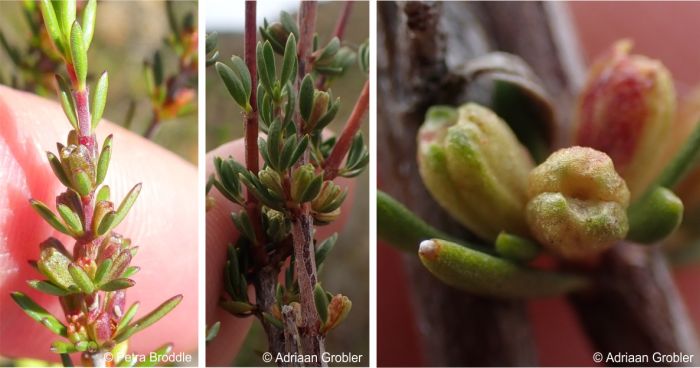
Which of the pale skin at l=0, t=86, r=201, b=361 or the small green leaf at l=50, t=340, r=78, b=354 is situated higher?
the pale skin at l=0, t=86, r=201, b=361

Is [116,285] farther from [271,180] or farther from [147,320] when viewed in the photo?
[271,180]

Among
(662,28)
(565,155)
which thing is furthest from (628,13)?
(565,155)

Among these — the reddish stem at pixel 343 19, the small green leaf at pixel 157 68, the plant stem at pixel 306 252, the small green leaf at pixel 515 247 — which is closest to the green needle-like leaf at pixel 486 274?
the small green leaf at pixel 515 247

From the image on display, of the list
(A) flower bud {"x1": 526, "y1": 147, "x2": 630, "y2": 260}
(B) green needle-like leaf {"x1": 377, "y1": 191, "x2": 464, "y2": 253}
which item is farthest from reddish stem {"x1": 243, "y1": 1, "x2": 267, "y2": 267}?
(A) flower bud {"x1": 526, "y1": 147, "x2": 630, "y2": 260}

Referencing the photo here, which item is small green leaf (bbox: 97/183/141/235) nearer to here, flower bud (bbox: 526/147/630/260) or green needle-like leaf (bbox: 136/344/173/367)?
green needle-like leaf (bbox: 136/344/173/367)

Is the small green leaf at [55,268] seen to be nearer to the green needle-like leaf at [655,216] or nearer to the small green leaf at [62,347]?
the small green leaf at [62,347]

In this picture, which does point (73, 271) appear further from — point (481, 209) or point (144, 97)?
point (481, 209)
